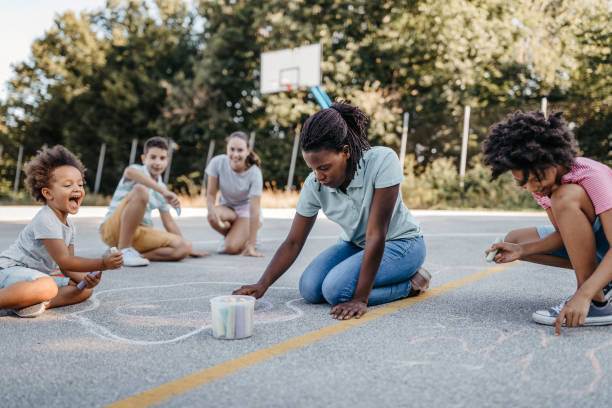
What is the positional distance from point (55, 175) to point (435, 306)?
2287 mm

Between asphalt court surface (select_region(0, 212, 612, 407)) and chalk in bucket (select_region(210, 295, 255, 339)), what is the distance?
0.06 meters

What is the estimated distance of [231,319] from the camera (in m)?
2.50

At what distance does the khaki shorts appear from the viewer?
5.07 metres

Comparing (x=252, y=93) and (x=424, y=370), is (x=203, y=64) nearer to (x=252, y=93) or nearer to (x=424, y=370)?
(x=252, y=93)

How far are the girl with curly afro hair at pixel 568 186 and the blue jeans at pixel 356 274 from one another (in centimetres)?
81

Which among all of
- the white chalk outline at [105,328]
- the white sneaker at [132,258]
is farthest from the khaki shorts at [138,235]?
the white chalk outline at [105,328]

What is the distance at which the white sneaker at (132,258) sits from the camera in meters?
4.82

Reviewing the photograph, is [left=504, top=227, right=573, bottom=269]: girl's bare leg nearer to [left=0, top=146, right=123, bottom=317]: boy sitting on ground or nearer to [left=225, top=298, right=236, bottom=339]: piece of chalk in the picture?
[left=225, top=298, right=236, bottom=339]: piece of chalk

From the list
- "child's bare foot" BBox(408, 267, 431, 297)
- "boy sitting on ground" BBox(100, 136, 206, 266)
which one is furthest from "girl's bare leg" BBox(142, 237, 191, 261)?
"child's bare foot" BBox(408, 267, 431, 297)

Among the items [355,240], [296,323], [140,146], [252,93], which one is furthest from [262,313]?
[140,146]

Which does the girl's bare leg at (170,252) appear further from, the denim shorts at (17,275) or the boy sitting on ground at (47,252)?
the denim shorts at (17,275)

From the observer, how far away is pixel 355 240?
11.6ft

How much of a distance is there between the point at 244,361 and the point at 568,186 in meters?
1.74

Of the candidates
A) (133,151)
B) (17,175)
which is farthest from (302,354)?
(17,175)
